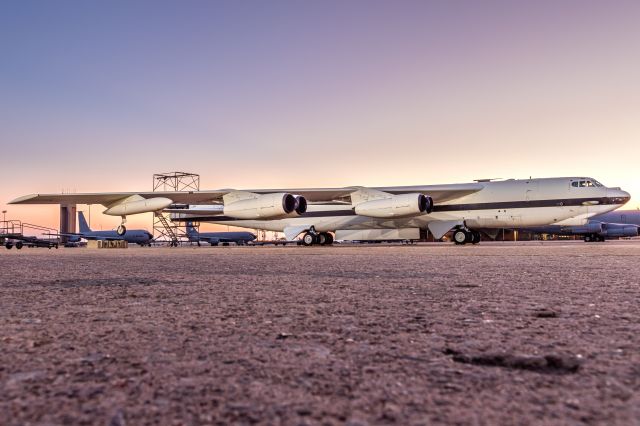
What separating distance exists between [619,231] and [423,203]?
984 inches

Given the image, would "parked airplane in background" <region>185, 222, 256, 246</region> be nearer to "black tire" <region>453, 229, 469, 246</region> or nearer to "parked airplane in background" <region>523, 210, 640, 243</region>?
"parked airplane in background" <region>523, 210, 640, 243</region>

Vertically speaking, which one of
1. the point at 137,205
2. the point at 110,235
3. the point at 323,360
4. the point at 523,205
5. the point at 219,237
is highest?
the point at 137,205

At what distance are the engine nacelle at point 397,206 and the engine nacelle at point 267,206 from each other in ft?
8.50

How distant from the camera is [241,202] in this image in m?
18.1

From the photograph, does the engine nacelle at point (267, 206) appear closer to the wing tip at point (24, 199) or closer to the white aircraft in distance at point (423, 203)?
the white aircraft in distance at point (423, 203)

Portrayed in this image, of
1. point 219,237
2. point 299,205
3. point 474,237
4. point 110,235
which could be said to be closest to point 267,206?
point 299,205

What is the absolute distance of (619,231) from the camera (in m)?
34.8

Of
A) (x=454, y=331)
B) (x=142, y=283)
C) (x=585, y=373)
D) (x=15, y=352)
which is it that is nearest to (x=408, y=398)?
Answer: (x=585, y=373)

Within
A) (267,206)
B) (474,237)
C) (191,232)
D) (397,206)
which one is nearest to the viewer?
(267,206)

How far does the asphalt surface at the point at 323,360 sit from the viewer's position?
1.12m

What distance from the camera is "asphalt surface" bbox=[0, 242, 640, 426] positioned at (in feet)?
3.68

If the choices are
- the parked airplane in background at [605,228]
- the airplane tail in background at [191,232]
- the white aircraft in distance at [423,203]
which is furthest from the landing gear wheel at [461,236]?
the airplane tail in background at [191,232]

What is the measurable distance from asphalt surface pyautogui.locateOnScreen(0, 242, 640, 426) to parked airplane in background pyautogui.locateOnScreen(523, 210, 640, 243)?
27414mm

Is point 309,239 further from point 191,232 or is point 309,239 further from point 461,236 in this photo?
point 191,232
